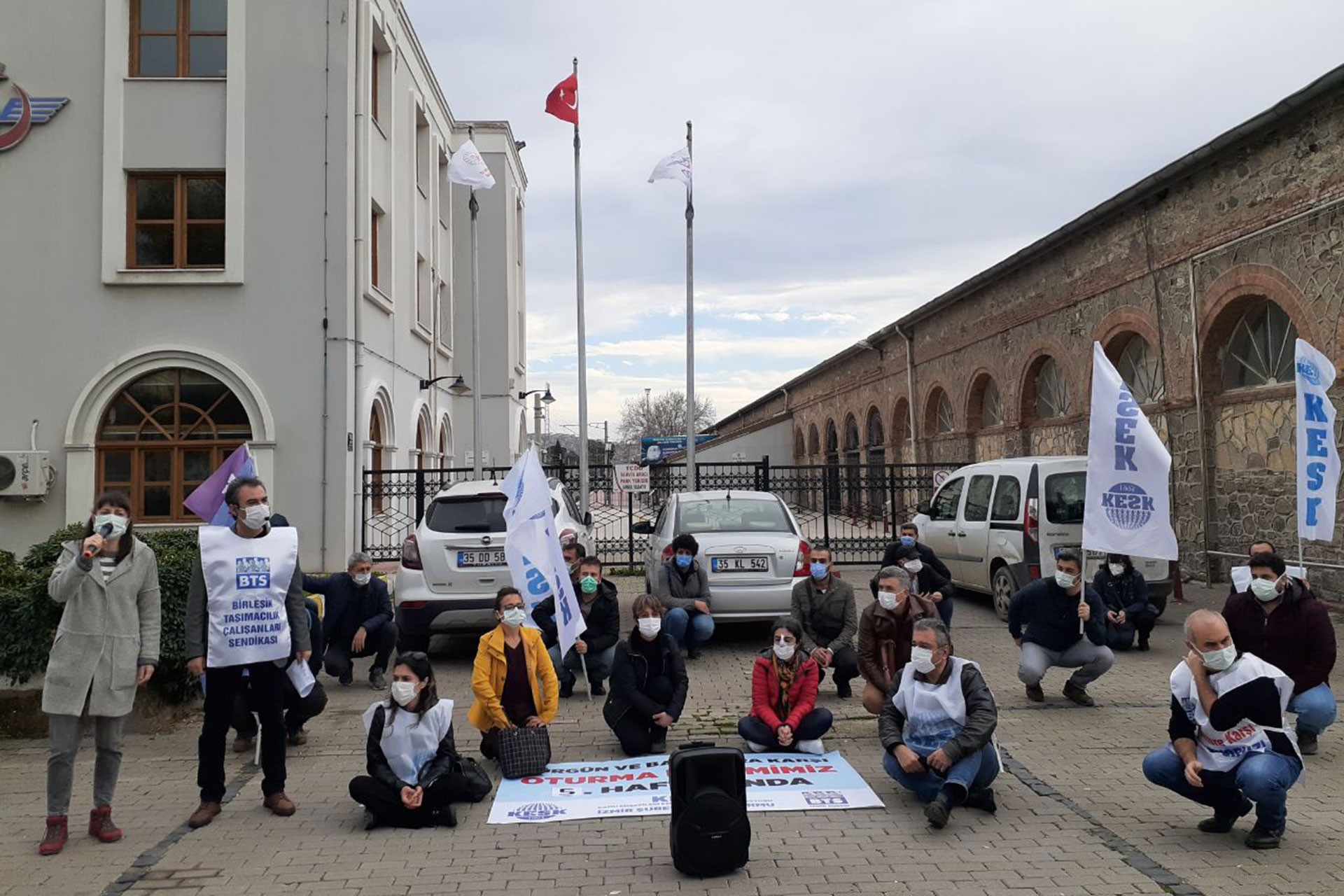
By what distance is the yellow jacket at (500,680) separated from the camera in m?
6.59

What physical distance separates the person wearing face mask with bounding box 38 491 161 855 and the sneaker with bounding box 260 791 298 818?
0.77 metres

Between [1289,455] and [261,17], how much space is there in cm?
1662

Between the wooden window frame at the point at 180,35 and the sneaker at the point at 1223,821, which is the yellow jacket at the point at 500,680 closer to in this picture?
the sneaker at the point at 1223,821

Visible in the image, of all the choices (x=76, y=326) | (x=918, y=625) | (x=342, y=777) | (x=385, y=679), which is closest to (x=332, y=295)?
(x=76, y=326)

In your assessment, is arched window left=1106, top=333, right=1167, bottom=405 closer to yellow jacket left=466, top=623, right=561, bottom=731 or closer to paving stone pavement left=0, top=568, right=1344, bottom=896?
paving stone pavement left=0, top=568, right=1344, bottom=896

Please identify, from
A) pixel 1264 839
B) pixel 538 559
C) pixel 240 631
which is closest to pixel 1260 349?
pixel 1264 839

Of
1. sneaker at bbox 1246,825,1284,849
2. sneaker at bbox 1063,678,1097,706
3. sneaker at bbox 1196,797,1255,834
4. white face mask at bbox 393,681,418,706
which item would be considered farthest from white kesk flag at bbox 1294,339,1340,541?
white face mask at bbox 393,681,418,706

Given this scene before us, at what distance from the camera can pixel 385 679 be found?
31.3 ft

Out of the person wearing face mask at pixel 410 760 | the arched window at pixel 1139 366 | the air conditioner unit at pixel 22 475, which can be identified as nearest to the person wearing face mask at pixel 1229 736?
the person wearing face mask at pixel 410 760

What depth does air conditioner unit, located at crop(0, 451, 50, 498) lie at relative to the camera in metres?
15.4

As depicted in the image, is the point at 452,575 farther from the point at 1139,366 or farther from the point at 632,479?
the point at 1139,366

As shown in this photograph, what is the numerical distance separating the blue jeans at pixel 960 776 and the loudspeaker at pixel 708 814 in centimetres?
126

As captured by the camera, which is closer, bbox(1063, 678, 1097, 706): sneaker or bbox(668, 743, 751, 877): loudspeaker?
bbox(668, 743, 751, 877): loudspeaker

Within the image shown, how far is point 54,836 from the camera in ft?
17.1
